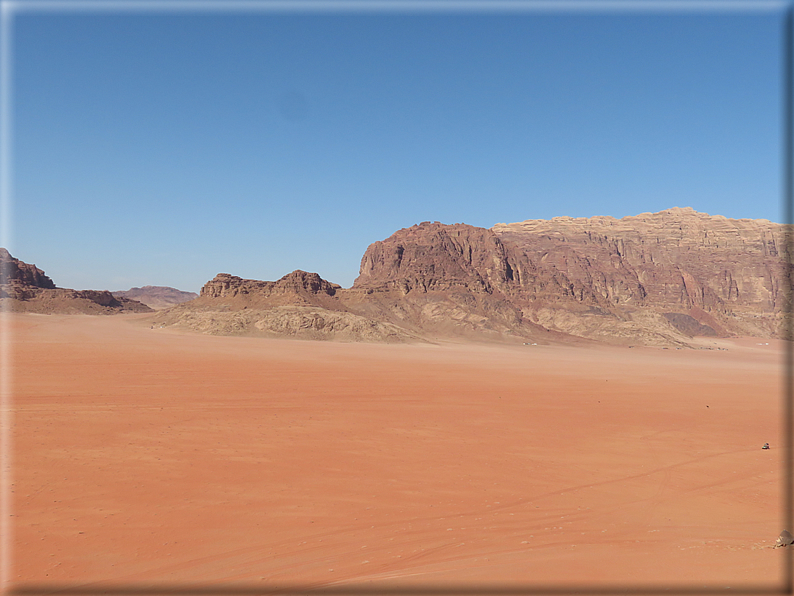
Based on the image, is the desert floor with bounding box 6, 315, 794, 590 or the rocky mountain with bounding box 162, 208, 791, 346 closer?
the desert floor with bounding box 6, 315, 794, 590

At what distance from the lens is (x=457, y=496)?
387 inches

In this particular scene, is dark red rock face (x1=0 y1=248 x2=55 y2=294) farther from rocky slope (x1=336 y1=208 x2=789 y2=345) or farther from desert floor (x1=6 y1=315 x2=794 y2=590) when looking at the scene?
desert floor (x1=6 y1=315 x2=794 y2=590)

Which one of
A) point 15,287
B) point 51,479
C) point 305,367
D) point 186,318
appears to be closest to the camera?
point 51,479

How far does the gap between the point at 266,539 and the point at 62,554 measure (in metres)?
2.84

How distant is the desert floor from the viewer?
642 centimetres

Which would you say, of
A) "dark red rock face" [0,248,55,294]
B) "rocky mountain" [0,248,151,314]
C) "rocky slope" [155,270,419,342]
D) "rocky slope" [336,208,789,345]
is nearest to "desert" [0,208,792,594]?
"rocky slope" [155,270,419,342]

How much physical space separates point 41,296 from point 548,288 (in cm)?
12764

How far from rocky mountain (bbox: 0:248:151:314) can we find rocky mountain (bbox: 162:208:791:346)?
41348mm

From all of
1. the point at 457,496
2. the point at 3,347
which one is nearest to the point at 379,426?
the point at 457,496

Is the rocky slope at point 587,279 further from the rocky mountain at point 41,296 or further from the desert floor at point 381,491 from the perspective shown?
the desert floor at point 381,491

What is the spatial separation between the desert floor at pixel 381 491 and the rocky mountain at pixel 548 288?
51.2 meters

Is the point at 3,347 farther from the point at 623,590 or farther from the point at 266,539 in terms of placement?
the point at 623,590

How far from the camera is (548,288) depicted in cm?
12088

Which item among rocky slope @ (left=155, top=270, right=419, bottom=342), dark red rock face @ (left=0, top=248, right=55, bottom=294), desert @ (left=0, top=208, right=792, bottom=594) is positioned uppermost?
dark red rock face @ (left=0, top=248, right=55, bottom=294)
